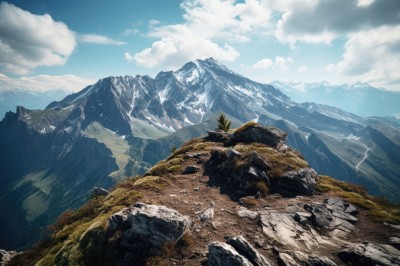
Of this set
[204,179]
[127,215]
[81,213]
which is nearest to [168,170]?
[204,179]

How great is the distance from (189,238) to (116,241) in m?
4.27

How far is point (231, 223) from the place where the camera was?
16656mm

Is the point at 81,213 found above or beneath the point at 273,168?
beneath

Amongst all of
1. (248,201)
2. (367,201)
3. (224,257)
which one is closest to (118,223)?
(224,257)

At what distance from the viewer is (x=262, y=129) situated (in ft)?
Answer: 120

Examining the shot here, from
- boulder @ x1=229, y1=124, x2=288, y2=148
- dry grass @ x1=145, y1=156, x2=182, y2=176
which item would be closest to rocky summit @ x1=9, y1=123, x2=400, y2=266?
dry grass @ x1=145, y1=156, x2=182, y2=176

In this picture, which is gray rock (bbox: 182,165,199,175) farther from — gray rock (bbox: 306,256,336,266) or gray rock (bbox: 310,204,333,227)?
gray rock (bbox: 306,256,336,266)

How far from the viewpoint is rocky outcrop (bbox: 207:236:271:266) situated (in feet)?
39.5

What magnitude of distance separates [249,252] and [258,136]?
Result: 24.6 meters

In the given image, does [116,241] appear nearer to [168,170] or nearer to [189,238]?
[189,238]

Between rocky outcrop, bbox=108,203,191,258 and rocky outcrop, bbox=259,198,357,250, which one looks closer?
rocky outcrop, bbox=108,203,191,258

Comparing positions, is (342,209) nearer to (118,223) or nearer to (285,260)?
(285,260)

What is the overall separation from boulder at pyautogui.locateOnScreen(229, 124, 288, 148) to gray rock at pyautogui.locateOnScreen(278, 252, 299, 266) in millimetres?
22388

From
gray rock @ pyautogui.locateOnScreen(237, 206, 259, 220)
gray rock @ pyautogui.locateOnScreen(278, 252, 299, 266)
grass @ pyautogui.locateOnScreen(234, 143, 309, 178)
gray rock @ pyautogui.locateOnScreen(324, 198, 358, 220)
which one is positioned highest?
grass @ pyautogui.locateOnScreen(234, 143, 309, 178)
